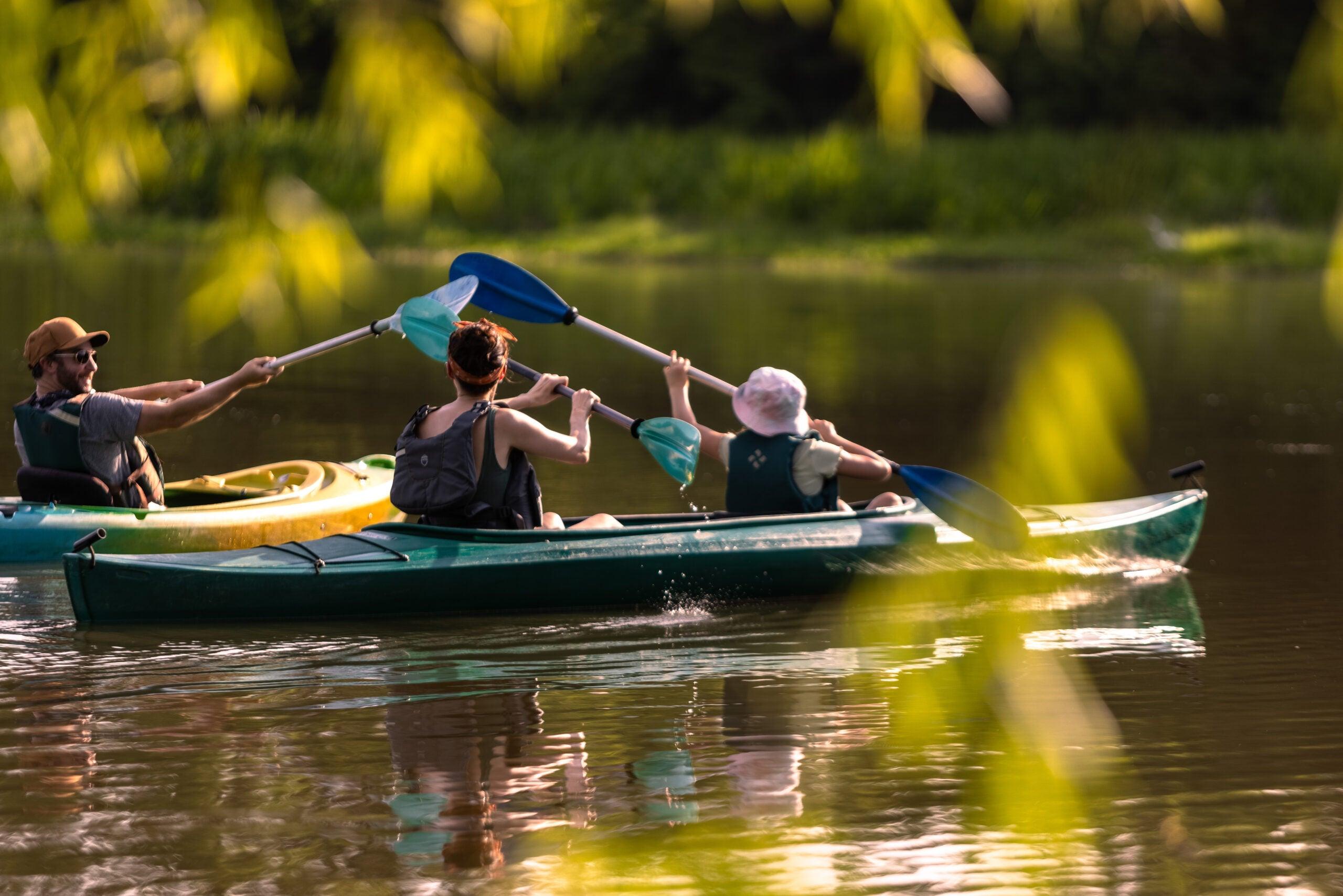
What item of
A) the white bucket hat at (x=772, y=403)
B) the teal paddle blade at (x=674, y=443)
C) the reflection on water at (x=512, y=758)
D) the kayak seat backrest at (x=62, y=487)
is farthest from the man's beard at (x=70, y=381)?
the white bucket hat at (x=772, y=403)

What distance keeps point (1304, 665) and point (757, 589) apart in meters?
1.96

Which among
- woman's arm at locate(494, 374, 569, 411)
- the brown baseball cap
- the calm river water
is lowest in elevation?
the calm river water

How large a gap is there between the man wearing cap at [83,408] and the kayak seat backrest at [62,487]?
0.02 m

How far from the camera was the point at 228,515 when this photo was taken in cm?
776

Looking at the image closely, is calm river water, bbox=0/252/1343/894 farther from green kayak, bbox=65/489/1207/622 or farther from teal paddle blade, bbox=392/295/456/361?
teal paddle blade, bbox=392/295/456/361

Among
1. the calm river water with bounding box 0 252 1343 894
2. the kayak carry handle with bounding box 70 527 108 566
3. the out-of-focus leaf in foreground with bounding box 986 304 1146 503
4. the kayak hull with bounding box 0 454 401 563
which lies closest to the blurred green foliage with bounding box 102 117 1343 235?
the out-of-focus leaf in foreground with bounding box 986 304 1146 503

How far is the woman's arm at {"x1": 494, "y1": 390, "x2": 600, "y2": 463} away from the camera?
21.7 ft

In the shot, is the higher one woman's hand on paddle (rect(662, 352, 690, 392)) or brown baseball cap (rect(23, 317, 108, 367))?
brown baseball cap (rect(23, 317, 108, 367))

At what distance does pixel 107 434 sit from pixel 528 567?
5.53 feet

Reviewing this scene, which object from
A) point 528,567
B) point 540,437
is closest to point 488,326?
point 540,437

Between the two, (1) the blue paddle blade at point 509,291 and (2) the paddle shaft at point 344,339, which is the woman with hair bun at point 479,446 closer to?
(2) the paddle shaft at point 344,339

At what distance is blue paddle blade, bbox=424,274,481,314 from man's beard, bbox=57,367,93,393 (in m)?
1.37

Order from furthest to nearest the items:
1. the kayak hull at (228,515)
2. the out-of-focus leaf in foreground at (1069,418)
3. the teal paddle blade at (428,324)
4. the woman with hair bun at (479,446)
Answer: the teal paddle blade at (428,324) → the kayak hull at (228,515) → the woman with hair bun at (479,446) → the out-of-focus leaf in foreground at (1069,418)

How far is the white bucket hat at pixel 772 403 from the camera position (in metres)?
6.98
